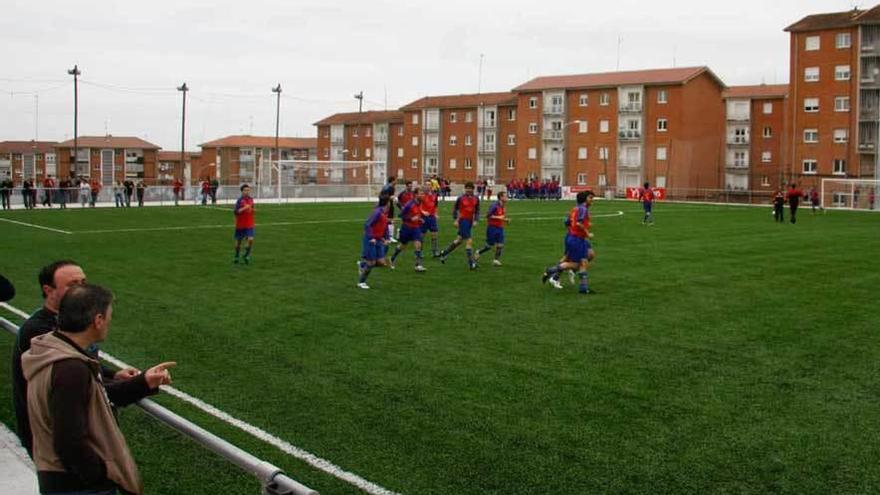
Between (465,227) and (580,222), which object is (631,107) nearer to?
(465,227)

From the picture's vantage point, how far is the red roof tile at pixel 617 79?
83.3 m

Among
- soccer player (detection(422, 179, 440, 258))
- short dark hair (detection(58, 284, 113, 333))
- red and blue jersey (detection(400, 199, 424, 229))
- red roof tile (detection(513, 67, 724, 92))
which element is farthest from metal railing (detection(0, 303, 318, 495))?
red roof tile (detection(513, 67, 724, 92))

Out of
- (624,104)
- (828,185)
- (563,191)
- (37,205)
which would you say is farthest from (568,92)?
(37,205)

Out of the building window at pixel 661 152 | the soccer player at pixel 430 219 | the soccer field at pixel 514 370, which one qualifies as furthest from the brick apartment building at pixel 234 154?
the soccer field at pixel 514 370

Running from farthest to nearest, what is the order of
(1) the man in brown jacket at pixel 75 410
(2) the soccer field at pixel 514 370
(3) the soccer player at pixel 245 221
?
(3) the soccer player at pixel 245 221 → (2) the soccer field at pixel 514 370 → (1) the man in brown jacket at pixel 75 410

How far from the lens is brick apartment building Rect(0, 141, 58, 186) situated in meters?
136

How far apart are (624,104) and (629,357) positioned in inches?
3122

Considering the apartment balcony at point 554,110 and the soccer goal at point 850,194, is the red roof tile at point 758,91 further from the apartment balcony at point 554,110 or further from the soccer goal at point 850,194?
the soccer goal at point 850,194

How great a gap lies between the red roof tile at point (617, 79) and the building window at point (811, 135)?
13.0 m

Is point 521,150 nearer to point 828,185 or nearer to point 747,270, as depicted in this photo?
point 828,185

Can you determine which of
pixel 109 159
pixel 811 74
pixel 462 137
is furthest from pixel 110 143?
pixel 811 74

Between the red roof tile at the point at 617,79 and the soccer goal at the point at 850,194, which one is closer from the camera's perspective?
the soccer goal at the point at 850,194

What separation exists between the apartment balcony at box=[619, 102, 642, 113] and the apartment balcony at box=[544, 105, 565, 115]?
274 inches

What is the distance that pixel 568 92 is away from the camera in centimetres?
9081
